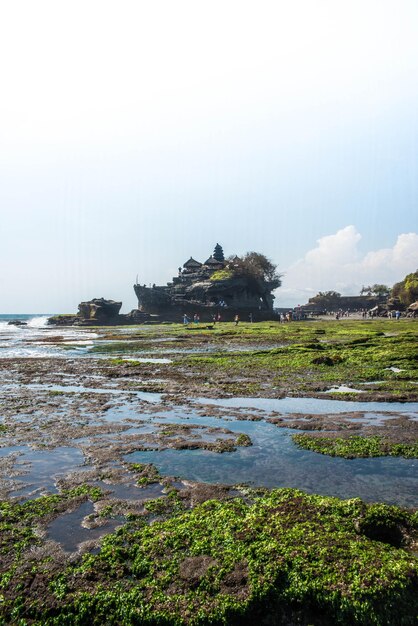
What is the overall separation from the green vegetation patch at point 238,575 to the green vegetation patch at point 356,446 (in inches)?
118

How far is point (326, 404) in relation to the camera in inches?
564

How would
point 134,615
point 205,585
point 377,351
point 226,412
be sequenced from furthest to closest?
1. point 377,351
2. point 226,412
3. point 205,585
4. point 134,615

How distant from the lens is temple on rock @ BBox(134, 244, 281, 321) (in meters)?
96.9

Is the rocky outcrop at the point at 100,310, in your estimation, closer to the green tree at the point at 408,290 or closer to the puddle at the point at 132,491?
the green tree at the point at 408,290

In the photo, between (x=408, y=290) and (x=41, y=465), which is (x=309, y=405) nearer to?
(x=41, y=465)

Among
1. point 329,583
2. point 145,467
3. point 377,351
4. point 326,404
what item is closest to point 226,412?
point 326,404

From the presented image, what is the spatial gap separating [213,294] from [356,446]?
9149cm

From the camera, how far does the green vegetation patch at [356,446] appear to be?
895 cm

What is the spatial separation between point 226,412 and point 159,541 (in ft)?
26.1

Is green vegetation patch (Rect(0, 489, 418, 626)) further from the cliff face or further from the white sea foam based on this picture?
the white sea foam

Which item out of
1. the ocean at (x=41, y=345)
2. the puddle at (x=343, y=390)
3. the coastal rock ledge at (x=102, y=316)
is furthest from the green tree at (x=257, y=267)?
the puddle at (x=343, y=390)

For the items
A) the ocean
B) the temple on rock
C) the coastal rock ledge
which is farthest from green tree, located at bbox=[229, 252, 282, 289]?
the ocean

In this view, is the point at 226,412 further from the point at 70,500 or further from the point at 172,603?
the point at 172,603

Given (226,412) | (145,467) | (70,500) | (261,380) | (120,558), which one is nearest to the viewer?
(120,558)
